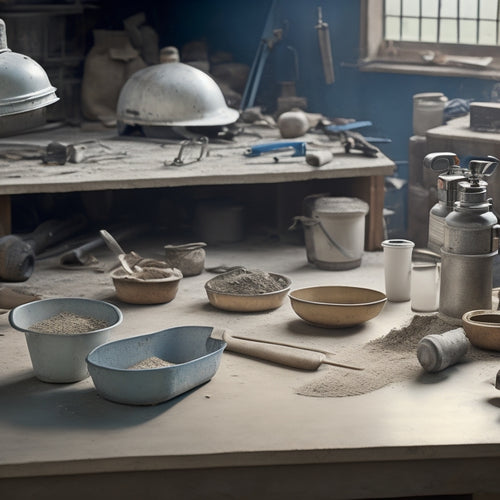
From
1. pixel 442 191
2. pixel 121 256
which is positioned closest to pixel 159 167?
pixel 121 256

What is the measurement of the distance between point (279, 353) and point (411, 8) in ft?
14.5

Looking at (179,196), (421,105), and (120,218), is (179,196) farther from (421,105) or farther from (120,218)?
(421,105)

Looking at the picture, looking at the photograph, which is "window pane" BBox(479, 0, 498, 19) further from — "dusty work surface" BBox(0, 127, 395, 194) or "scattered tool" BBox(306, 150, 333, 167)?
"scattered tool" BBox(306, 150, 333, 167)

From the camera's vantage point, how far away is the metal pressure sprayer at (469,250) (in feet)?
12.1

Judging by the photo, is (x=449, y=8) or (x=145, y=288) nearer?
(x=145, y=288)

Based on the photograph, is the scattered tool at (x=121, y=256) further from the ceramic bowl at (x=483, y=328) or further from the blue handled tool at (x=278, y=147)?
the ceramic bowl at (x=483, y=328)

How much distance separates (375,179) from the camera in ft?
17.5

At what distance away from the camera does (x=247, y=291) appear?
4.19 metres

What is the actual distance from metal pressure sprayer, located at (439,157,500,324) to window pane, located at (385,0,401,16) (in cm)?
380

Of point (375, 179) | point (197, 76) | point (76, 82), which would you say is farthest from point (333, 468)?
point (76, 82)

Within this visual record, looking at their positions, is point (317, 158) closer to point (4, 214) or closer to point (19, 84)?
point (4, 214)

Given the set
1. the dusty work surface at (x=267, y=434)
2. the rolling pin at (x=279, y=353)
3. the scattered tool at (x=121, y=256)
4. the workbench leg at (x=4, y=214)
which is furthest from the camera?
the workbench leg at (x=4, y=214)

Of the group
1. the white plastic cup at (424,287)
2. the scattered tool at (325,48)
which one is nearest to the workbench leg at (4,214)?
the white plastic cup at (424,287)

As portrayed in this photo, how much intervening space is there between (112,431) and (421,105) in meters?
3.97
